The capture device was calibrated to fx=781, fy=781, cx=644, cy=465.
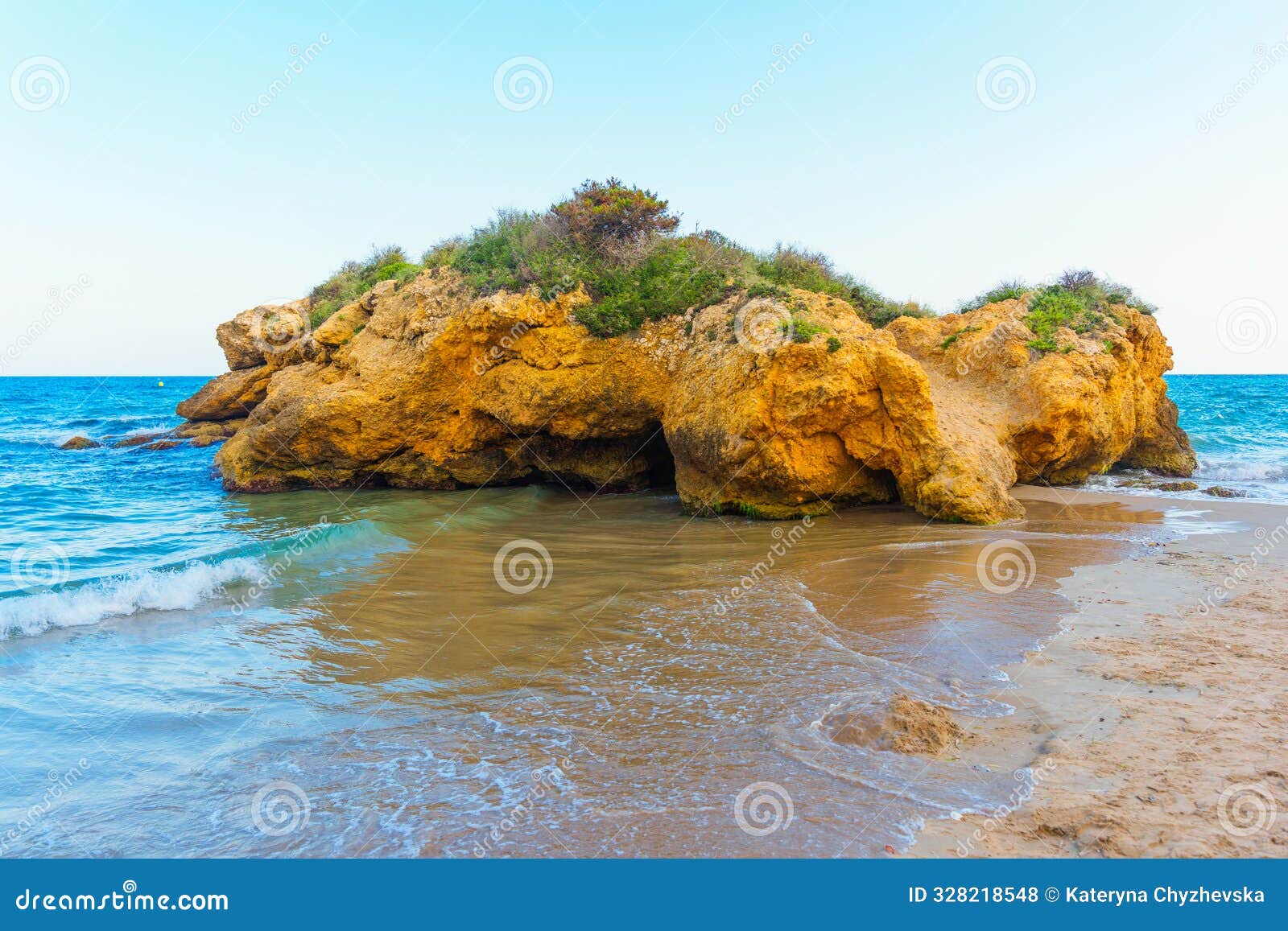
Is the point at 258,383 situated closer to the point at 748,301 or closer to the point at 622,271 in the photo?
the point at 622,271

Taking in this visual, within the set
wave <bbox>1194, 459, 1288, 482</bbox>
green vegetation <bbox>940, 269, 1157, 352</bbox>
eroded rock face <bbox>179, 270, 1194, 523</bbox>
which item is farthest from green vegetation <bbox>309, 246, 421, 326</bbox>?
wave <bbox>1194, 459, 1288, 482</bbox>

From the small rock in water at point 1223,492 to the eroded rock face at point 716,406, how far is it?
168 centimetres

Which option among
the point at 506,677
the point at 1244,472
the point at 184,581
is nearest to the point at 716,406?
the point at 506,677

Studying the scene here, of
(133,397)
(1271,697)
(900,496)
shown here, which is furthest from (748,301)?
(133,397)

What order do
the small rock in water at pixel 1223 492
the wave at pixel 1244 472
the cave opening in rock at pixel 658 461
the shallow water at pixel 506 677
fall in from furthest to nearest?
the wave at pixel 1244 472 < the cave opening in rock at pixel 658 461 < the small rock in water at pixel 1223 492 < the shallow water at pixel 506 677

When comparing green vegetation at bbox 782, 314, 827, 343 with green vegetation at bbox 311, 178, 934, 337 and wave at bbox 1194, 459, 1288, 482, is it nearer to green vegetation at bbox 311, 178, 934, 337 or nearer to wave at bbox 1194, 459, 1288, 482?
green vegetation at bbox 311, 178, 934, 337

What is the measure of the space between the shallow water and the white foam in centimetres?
4

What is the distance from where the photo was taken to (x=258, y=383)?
20109 mm

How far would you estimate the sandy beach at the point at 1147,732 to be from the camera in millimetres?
3268

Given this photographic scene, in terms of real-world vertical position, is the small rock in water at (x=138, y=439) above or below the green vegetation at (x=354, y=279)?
below

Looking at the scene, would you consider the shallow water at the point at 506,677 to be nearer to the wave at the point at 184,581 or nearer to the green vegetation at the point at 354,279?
the wave at the point at 184,581

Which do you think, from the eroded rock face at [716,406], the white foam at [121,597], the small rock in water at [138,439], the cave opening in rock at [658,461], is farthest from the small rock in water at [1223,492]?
the small rock in water at [138,439]

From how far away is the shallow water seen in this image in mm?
3676

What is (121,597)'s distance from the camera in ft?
25.5
